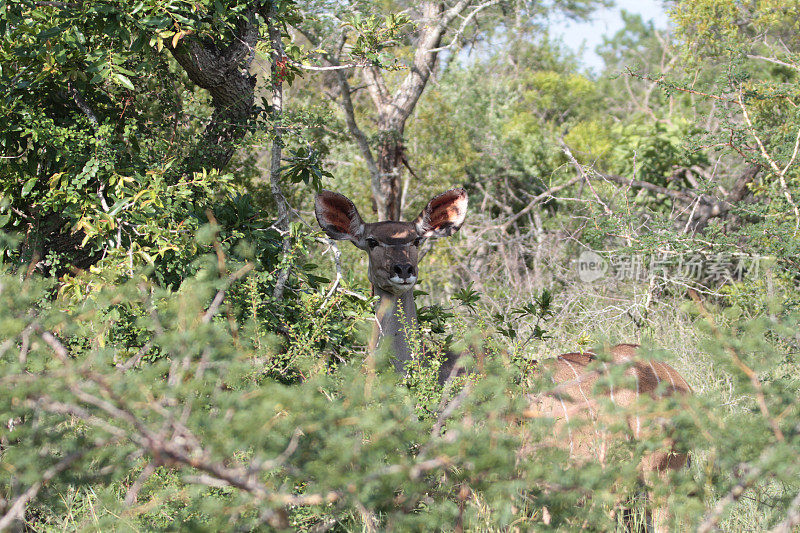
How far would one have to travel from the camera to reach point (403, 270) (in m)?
3.92

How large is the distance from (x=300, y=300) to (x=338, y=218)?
21.5 inches

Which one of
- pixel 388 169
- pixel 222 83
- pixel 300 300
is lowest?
pixel 388 169

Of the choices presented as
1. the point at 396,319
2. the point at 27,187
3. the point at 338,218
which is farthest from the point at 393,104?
the point at 27,187

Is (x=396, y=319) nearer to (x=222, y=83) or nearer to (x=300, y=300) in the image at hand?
(x=300, y=300)

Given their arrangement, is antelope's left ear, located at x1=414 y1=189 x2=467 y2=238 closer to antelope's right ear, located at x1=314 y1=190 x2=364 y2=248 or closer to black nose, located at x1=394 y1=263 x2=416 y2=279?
antelope's right ear, located at x1=314 y1=190 x2=364 y2=248

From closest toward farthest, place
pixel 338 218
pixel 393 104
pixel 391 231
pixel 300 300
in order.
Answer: pixel 391 231 < pixel 338 218 < pixel 300 300 < pixel 393 104

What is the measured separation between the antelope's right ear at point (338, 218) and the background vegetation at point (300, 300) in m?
0.10

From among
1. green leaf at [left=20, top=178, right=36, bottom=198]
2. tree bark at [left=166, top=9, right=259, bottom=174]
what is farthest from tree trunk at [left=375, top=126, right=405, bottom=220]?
green leaf at [left=20, top=178, right=36, bottom=198]

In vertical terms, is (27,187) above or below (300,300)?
above

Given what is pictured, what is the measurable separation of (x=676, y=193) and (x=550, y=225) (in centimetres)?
137

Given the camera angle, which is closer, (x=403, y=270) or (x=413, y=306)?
(x=403, y=270)

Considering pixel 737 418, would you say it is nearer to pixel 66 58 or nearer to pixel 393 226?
pixel 393 226

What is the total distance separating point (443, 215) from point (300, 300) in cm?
99

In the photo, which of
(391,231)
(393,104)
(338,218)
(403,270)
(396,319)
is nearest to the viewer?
(403,270)
